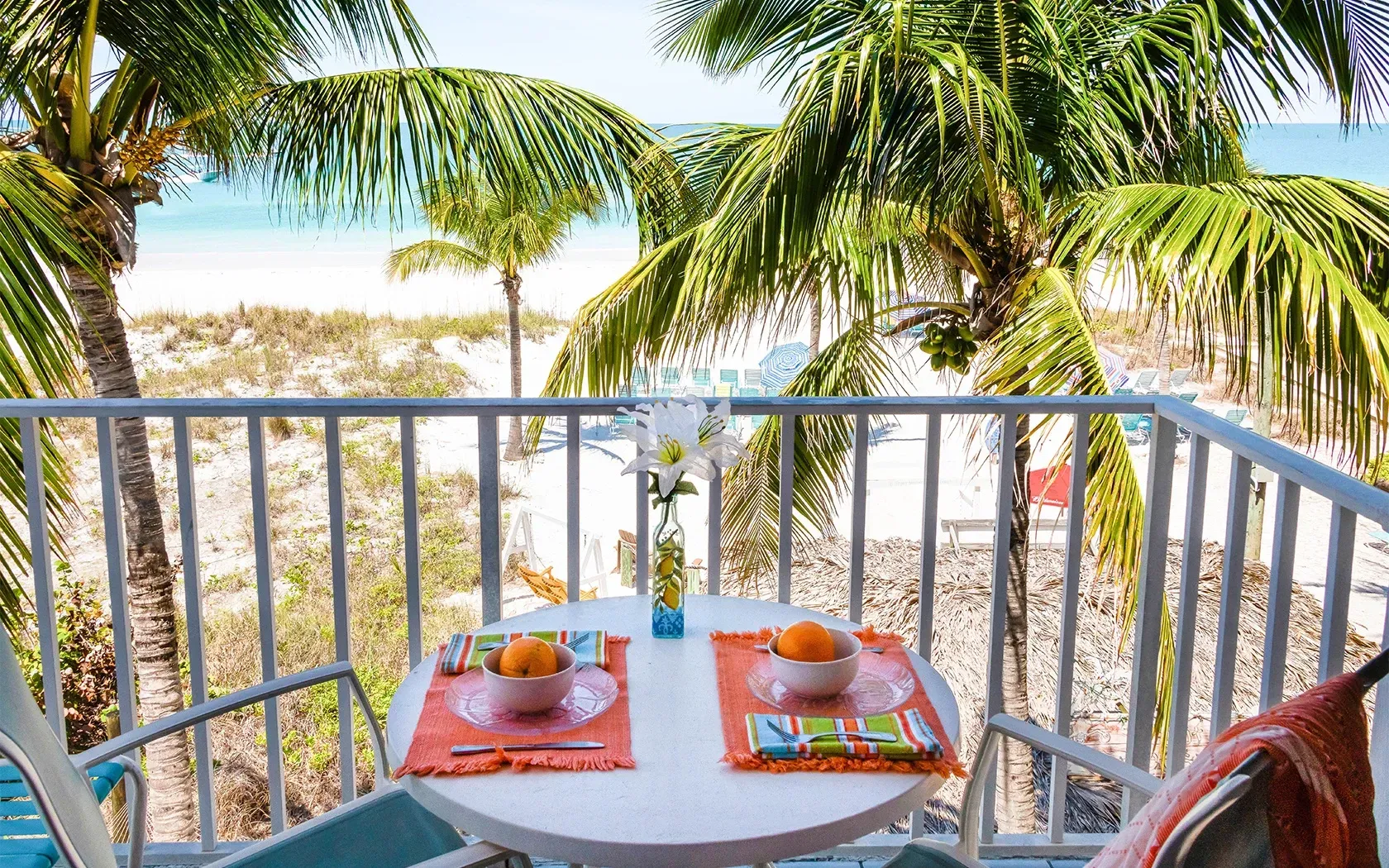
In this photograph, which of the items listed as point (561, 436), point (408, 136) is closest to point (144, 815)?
point (408, 136)

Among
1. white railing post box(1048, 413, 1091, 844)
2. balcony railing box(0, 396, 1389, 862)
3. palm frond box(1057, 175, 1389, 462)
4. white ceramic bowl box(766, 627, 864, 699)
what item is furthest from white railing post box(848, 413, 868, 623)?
palm frond box(1057, 175, 1389, 462)

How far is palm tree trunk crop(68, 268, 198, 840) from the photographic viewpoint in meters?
4.21

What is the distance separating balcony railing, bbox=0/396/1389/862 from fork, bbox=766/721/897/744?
0.69 m

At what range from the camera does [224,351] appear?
19.2 meters

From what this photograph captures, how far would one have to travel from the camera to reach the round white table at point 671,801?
3.42 feet

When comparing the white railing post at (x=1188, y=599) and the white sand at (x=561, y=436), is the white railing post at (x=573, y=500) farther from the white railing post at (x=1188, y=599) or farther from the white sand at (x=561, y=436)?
the white sand at (x=561, y=436)

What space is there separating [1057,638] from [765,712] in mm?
6108

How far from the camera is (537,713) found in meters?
1.26

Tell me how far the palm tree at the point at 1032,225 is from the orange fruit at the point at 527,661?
66.0 inches

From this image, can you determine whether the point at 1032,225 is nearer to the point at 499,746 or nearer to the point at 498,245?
the point at 499,746

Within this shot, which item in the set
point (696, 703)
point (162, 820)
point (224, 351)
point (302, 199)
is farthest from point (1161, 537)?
point (224, 351)

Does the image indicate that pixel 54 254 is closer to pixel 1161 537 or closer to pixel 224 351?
pixel 1161 537

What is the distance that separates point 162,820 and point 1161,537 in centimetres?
529

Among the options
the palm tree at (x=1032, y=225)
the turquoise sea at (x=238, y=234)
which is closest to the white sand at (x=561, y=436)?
the turquoise sea at (x=238, y=234)
